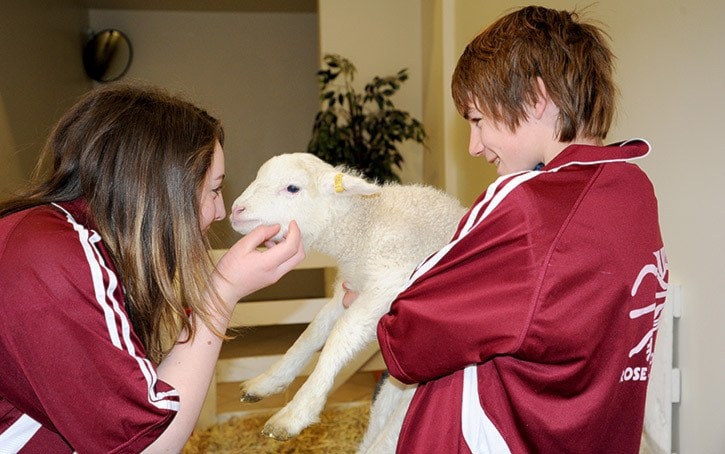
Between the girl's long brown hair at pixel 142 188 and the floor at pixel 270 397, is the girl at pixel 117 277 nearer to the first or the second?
the girl's long brown hair at pixel 142 188

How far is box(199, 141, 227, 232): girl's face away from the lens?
118 cm

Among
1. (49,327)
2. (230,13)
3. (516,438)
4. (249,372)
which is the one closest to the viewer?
(49,327)

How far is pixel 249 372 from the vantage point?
10.1ft

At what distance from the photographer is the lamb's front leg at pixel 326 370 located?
4.35 feet

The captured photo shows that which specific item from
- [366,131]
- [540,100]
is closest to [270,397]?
[366,131]

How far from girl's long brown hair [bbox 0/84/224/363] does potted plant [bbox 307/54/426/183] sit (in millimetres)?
2923

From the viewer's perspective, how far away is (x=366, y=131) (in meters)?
4.27

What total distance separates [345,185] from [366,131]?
2.80 metres

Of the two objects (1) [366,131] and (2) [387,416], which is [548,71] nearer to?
(2) [387,416]

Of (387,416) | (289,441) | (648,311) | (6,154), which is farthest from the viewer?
(6,154)

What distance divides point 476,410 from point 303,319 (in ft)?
6.93

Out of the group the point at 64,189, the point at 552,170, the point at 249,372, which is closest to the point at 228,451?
the point at 249,372

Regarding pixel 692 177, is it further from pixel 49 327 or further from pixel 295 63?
pixel 295 63

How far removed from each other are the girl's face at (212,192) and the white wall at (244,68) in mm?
5160
